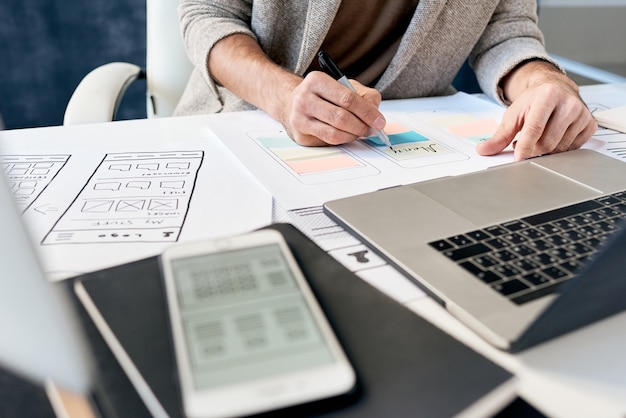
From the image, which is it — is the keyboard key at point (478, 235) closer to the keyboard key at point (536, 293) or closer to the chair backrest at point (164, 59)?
the keyboard key at point (536, 293)

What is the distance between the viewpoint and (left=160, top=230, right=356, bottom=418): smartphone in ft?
0.96

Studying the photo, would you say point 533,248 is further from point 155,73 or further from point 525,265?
point 155,73

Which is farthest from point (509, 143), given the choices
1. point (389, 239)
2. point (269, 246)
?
point (269, 246)

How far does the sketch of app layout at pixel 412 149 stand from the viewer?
69 centimetres

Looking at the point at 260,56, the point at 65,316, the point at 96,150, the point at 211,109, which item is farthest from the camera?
the point at 211,109

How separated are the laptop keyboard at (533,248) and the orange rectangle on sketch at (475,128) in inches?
11.4

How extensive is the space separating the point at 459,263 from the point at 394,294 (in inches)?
2.2

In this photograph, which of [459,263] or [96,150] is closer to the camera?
[459,263]

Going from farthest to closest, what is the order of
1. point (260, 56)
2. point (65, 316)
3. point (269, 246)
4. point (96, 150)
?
point (260, 56) → point (96, 150) → point (269, 246) → point (65, 316)

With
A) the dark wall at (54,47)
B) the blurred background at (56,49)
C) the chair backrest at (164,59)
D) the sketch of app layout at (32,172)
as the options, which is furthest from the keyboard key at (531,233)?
the dark wall at (54,47)

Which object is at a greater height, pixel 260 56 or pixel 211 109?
pixel 260 56

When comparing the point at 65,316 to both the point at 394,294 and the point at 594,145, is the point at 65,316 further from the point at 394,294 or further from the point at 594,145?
the point at 594,145

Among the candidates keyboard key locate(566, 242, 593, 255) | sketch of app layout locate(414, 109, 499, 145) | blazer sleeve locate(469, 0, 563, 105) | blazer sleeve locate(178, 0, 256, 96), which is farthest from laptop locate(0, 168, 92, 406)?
blazer sleeve locate(469, 0, 563, 105)

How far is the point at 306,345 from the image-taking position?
0.32 meters
